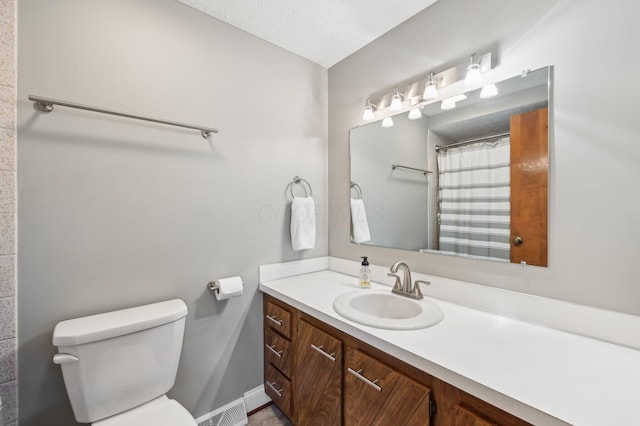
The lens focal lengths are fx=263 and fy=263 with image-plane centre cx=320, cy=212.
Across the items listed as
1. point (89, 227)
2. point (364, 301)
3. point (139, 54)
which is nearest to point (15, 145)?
point (89, 227)

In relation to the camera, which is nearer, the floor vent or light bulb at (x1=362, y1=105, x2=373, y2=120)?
the floor vent

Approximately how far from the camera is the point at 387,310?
1.42m

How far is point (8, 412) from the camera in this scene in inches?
39.8

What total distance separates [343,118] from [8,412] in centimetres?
221

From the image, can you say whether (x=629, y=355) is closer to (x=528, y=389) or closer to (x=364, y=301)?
(x=528, y=389)

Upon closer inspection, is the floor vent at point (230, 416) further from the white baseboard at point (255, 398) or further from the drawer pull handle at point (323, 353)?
the drawer pull handle at point (323, 353)

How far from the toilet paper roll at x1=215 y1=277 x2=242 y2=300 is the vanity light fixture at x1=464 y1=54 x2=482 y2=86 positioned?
5.22ft

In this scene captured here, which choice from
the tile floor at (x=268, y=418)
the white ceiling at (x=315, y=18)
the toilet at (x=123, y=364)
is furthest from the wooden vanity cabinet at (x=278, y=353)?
the white ceiling at (x=315, y=18)

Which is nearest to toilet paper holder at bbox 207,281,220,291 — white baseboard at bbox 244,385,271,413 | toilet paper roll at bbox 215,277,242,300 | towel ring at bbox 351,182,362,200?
toilet paper roll at bbox 215,277,242,300

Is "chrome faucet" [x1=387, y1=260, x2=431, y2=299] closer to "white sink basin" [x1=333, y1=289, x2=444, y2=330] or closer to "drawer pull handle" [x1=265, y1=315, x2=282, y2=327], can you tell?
"white sink basin" [x1=333, y1=289, x2=444, y2=330]

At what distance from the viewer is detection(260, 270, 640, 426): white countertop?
63 centimetres

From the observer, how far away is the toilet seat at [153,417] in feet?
3.37

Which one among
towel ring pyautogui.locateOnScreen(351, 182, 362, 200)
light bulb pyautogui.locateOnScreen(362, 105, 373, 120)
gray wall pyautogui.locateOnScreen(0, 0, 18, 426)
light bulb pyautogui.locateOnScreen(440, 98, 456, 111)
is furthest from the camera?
towel ring pyautogui.locateOnScreen(351, 182, 362, 200)

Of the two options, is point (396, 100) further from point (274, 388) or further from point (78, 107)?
point (274, 388)
